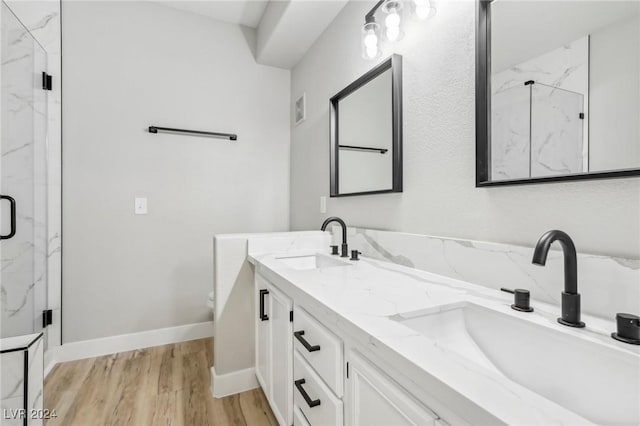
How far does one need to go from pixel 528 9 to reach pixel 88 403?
262 centimetres

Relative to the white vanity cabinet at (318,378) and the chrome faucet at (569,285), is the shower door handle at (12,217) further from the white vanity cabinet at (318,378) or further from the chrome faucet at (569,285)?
the chrome faucet at (569,285)

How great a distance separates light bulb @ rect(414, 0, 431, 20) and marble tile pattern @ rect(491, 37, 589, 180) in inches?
16.5

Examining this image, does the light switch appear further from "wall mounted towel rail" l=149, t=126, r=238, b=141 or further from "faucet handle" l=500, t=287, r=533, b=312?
"faucet handle" l=500, t=287, r=533, b=312

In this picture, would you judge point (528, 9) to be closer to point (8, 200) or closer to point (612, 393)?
point (612, 393)

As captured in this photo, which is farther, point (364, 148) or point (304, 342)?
point (364, 148)

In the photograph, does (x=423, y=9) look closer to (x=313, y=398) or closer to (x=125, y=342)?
(x=313, y=398)

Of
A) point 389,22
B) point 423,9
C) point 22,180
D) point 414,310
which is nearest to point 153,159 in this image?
point 22,180

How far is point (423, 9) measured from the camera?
1197mm

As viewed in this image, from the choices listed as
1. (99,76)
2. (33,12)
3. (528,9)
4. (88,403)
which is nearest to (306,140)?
(99,76)

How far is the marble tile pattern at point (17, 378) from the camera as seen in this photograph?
1091 mm

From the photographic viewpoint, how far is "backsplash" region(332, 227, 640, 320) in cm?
70

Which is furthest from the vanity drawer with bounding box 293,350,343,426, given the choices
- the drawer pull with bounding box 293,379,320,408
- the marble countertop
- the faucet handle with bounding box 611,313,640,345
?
the faucet handle with bounding box 611,313,640,345

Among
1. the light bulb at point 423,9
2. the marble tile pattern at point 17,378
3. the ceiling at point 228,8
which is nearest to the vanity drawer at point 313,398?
the marble tile pattern at point 17,378

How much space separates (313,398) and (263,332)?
0.62 meters
